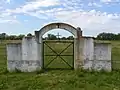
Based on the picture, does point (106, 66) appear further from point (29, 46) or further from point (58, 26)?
point (29, 46)

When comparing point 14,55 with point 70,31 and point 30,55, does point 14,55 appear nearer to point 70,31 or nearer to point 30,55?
point 30,55

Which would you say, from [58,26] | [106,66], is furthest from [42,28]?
[106,66]

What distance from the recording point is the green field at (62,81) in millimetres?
14367

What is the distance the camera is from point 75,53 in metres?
18.7

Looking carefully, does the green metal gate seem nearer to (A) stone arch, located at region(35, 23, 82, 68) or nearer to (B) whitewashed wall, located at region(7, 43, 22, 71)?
(A) stone arch, located at region(35, 23, 82, 68)

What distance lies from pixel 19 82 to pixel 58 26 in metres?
5.04

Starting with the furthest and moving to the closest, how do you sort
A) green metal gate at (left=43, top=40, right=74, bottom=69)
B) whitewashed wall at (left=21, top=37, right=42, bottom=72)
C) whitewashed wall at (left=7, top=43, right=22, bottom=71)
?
green metal gate at (left=43, top=40, right=74, bottom=69), whitewashed wall at (left=7, top=43, right=22, bottom=71), whitewashed wall at (left=21, top=37, right=42, bottom=72)

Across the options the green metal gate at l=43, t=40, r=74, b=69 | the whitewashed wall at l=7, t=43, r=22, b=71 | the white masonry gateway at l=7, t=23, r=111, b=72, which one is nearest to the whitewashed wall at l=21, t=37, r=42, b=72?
the white masonry gateway at l=7, t=23, r=111, b=72

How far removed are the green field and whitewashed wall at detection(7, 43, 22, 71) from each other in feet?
2.57

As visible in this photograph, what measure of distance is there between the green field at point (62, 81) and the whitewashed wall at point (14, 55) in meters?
0.78

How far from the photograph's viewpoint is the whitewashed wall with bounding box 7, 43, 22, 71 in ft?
62.0

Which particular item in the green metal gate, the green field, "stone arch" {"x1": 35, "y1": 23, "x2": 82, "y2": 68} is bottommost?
the green field

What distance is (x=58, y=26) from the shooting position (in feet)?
61.0

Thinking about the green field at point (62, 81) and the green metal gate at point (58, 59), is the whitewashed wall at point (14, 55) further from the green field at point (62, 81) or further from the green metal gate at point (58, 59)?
the green metal gate at point (58, 59)
